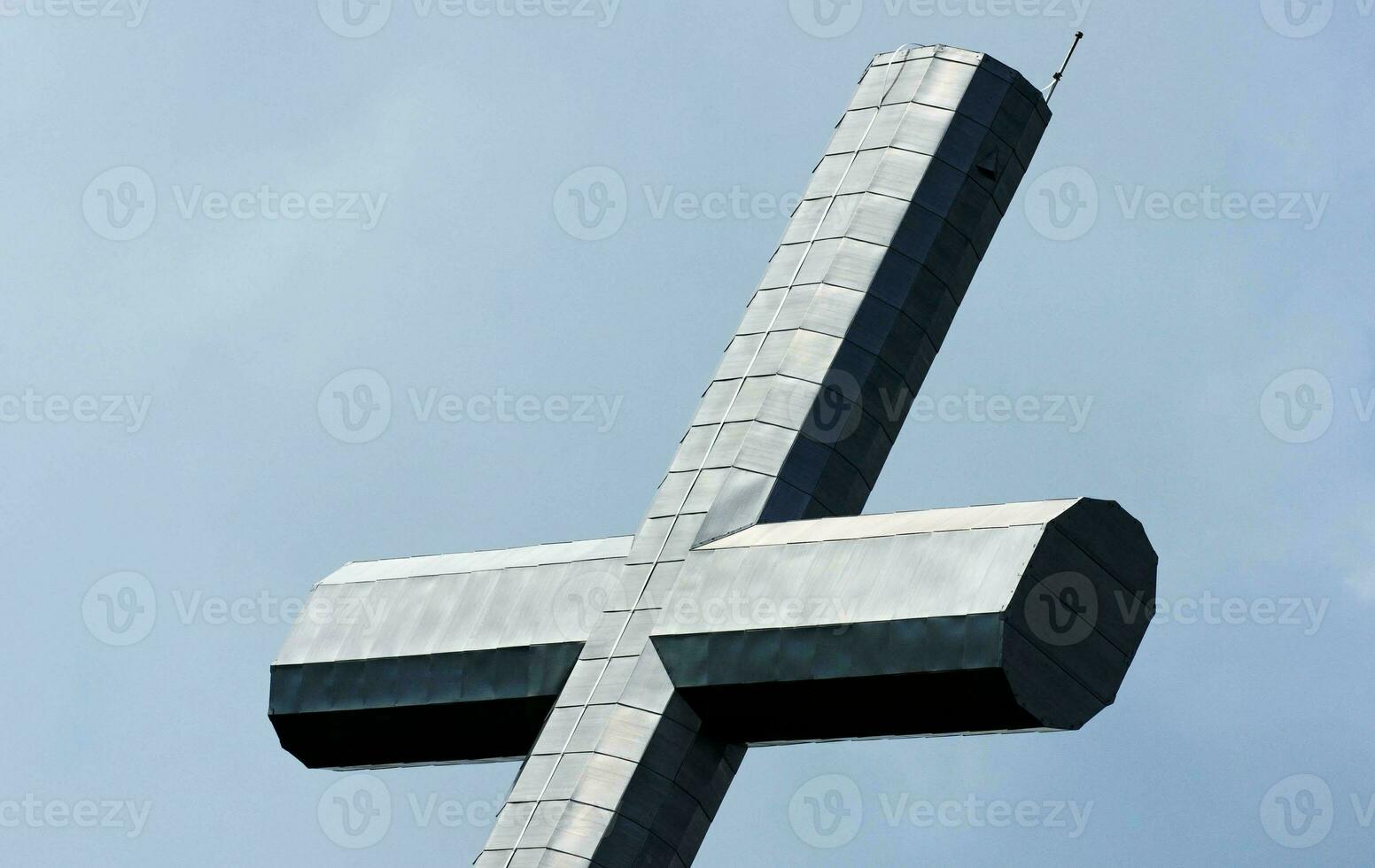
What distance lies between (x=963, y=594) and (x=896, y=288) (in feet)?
18.1

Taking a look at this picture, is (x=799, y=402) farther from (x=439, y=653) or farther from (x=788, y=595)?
(x=439, y=653)

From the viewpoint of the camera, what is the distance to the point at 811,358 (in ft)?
105

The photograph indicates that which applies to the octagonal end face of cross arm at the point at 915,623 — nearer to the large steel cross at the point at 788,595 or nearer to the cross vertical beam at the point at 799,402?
the large steel cross at the point at 788,595

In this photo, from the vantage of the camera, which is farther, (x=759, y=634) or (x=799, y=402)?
(x=799, y=402)

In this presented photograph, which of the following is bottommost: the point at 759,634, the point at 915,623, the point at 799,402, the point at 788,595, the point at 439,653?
the point at 439,653

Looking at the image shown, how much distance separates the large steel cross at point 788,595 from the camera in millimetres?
28859

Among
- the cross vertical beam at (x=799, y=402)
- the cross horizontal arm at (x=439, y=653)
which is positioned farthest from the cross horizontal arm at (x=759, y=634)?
the cross vertical beam at (x=799, y=402)

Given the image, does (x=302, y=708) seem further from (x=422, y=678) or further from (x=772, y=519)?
(x=772, y=519)

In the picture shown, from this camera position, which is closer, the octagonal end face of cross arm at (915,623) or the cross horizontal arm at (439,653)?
the octagonal end face of cross arm at (915,623)

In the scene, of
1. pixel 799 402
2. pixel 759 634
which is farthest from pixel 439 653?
pixel 799 402

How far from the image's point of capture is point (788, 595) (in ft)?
98.0

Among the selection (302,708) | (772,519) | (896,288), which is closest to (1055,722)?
(772,519)

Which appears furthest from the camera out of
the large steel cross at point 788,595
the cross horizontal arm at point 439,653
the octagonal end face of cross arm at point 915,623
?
the cross horizontal arm at point 439,653

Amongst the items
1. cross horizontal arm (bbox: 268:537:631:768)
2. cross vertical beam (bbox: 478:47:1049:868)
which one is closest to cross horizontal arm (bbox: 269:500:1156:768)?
cross horizontal arm (bbox: 268:537:631:768)
